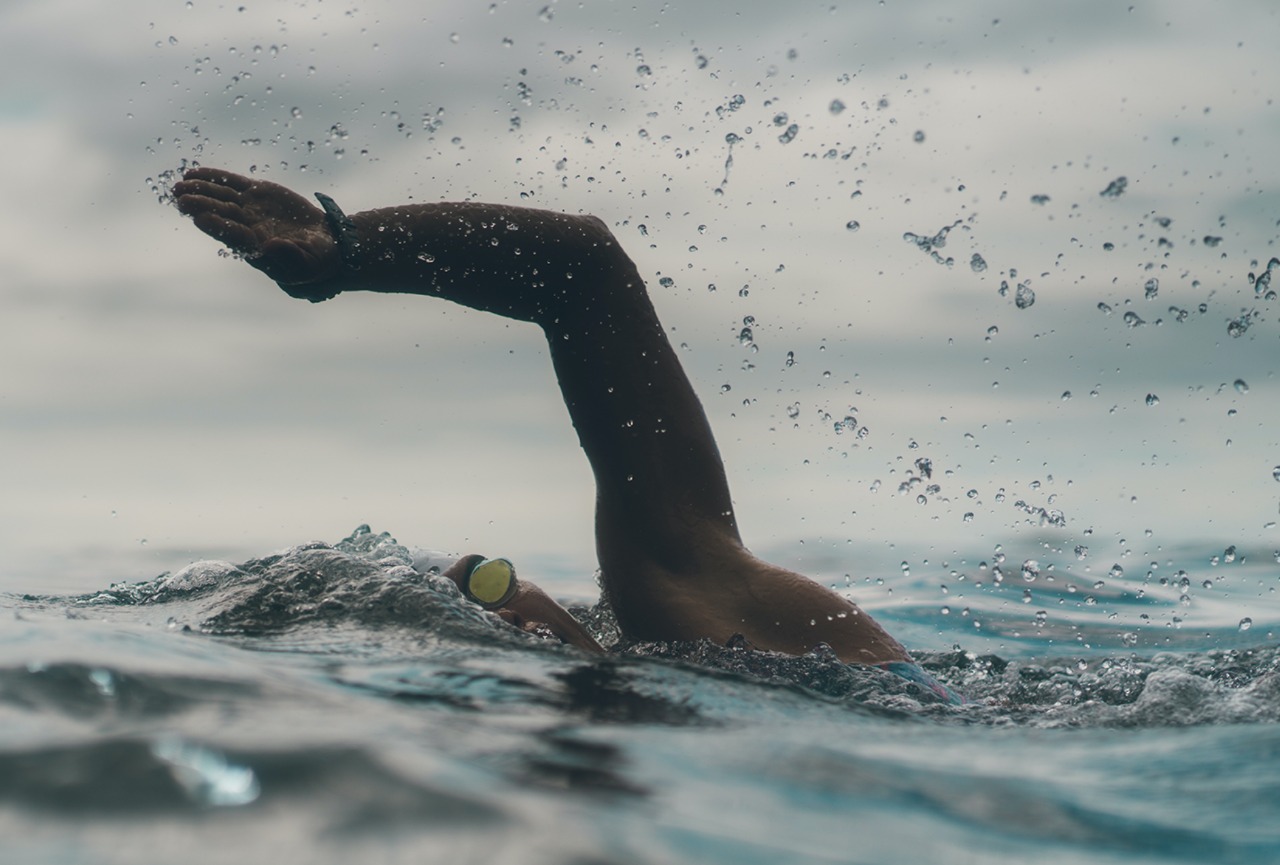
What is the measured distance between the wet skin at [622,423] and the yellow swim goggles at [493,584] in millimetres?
44

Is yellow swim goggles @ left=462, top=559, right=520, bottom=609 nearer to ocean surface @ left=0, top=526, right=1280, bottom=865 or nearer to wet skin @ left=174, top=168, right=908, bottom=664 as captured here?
wet skin @ left=174, top=168, right=908, bottom=664

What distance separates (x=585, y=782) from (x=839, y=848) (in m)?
0.33

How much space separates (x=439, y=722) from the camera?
1.78 m

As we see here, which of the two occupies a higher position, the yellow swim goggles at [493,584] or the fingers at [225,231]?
the fingers at [225,231]

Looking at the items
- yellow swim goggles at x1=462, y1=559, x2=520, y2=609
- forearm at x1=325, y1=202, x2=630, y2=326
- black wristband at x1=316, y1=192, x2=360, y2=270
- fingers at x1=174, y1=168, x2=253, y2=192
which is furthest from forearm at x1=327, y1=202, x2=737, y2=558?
fingers at x1=174, y1=168, x2=253, y2=192

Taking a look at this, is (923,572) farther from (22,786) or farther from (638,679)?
(22,786)

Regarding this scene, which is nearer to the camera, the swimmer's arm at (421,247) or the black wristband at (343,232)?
the swimmer's arm at (421,247)

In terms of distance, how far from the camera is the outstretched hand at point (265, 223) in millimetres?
2977

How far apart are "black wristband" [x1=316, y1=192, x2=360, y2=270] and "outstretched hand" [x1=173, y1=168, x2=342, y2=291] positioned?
16 millimetres

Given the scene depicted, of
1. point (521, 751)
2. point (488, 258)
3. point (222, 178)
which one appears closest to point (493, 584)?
point (488, 258)

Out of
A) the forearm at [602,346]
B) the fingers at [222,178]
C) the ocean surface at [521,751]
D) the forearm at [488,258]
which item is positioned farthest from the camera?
the forearm at [602,346]

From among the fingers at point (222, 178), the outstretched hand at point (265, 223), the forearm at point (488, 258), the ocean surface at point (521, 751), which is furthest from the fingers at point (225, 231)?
the ocean surface at point (521, 751)

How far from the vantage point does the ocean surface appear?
128 cm

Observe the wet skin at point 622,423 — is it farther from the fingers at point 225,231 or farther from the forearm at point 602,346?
the fingers at point 225,231
